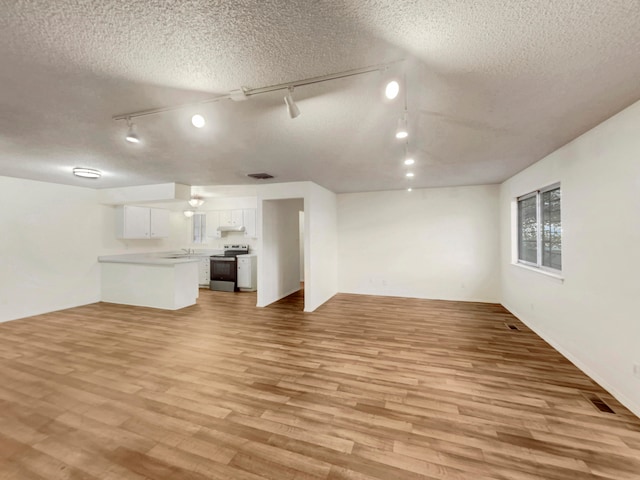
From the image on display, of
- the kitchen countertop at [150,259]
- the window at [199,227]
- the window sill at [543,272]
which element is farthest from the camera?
the window at [199,227]

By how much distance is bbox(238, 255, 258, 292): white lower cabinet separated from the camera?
22.3 ft

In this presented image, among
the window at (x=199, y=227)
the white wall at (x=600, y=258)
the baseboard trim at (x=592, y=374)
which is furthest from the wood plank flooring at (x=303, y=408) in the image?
the window at (x=199, y=227)

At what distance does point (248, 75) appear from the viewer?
1.60 meters

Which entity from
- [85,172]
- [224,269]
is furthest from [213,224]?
[85,172]

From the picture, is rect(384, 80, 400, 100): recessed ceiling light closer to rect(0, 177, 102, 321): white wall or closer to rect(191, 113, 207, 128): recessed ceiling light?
rect(191, 113, 207, 128): recessed ceiling light

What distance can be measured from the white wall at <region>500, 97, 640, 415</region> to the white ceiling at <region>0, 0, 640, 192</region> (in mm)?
291

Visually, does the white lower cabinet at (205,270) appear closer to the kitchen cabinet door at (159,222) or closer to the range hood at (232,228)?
the range hood at (232,228)

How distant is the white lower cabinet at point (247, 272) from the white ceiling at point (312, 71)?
4.08m

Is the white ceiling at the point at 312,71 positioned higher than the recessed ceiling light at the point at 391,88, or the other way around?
the white ceiling at the point at 312,71

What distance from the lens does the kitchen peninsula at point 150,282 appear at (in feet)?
16.7

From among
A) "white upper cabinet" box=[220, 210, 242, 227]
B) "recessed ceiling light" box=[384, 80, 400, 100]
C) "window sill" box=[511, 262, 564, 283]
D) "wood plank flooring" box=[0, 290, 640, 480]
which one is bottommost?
"wood plank flooring" box=[0, 290, 640, 480]

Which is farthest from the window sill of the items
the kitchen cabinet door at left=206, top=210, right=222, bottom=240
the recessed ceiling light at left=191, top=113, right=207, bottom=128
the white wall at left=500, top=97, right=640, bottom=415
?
the kitchen cabinet door at left=206, top=210, right=222, bottom=240

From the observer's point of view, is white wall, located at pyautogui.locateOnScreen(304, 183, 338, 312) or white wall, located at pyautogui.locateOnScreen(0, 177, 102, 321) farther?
white wall, located at pyautogui.locateOnScreen(304, 183, 338, 312)

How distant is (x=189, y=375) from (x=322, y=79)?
296cm
